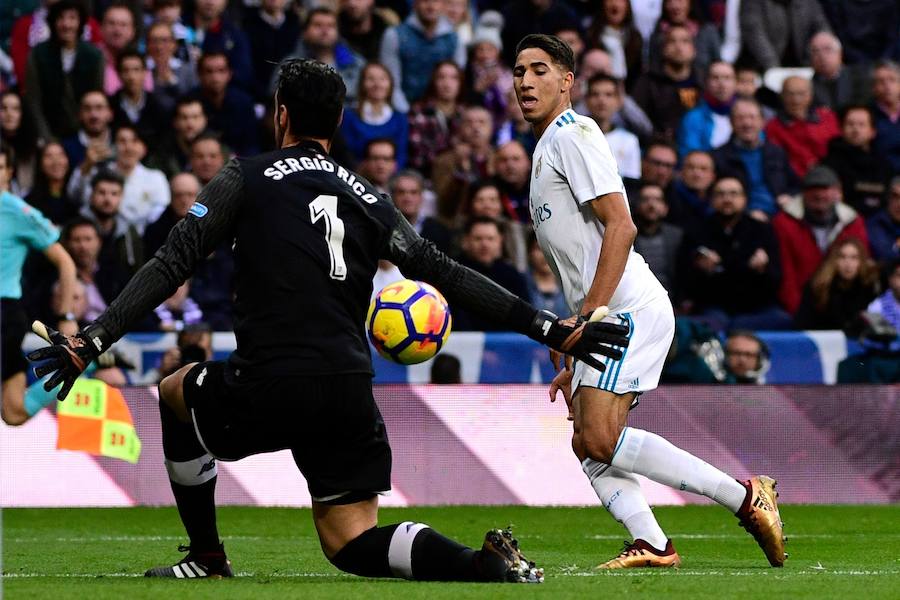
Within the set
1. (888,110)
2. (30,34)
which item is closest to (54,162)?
(30,34)

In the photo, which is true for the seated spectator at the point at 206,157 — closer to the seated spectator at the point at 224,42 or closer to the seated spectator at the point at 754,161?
the seated spectator at the point at 224,42

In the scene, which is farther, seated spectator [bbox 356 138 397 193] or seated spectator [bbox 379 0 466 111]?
seated spectator [bbox 379 0 466 111]

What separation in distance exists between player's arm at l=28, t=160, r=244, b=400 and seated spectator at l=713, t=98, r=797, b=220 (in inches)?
381

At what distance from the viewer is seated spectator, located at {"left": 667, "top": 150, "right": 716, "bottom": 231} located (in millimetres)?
14828

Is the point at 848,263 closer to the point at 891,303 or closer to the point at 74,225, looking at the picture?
the point at 891,303

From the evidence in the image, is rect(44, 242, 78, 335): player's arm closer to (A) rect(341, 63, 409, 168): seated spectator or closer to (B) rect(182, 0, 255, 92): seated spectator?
(A) rect(341, 63, 409, 168): seated spectator

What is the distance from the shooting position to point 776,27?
17.4m

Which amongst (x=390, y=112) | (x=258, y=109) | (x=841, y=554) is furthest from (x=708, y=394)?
(x=258, y=109)

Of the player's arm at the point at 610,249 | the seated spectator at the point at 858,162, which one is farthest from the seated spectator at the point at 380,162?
the player's arm at the point at 610,249

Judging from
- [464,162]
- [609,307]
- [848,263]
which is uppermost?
[609,307]

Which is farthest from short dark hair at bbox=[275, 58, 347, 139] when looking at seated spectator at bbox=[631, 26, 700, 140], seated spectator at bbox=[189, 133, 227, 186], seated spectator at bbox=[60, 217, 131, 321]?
seated spectator at bbox=[631, 26, 700, 140]

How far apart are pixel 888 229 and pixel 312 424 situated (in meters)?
9.64

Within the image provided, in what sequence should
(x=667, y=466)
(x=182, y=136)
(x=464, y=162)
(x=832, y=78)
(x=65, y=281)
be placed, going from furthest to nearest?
(x=832, y=78) → (x=182, y=136) → (x=464, y=162) → (x=65, y=281) → (x=667, y=466)

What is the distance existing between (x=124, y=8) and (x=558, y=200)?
9701 mm
